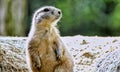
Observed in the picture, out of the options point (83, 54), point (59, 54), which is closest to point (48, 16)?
point (59, 54)

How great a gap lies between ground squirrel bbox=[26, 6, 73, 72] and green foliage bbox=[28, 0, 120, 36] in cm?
1091

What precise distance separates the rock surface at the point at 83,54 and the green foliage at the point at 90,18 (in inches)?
355

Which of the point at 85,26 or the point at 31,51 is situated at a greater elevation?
the point at 31,51

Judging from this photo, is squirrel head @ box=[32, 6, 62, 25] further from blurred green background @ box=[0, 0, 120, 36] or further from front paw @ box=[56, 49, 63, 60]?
Result: blurred green background @ box=[0, 0, 120, 36]

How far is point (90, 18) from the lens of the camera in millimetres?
16391

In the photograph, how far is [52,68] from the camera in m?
4.57

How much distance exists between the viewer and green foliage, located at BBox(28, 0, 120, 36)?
619 inches

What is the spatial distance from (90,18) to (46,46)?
1199cm

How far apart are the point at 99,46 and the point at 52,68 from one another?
1.70 metres

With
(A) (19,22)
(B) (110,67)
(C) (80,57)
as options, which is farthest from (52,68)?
(A) (19,22)

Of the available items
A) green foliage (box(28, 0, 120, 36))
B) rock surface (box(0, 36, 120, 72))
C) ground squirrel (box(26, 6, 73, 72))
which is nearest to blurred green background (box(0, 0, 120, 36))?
green foliage (box(28, 0, 120, 36))

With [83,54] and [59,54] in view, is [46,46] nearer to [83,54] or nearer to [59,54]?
[59,54]

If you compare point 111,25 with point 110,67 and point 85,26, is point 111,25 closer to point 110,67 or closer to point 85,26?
point 85,26

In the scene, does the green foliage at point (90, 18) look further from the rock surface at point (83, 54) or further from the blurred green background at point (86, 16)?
the rock surface at point (83, 54)
